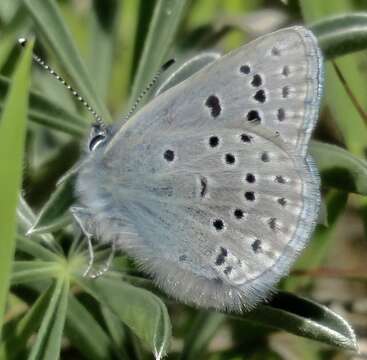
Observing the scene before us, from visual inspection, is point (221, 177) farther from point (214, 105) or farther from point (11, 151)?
point (11, 151)

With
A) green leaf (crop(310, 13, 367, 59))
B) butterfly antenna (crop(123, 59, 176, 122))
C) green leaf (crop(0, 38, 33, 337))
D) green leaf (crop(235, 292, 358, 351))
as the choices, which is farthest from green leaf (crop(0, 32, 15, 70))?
green leaf (crop(0, 38, 33, 337))

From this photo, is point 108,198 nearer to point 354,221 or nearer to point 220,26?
point 220,26

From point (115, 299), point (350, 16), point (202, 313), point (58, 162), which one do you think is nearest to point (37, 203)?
point (58, 162)

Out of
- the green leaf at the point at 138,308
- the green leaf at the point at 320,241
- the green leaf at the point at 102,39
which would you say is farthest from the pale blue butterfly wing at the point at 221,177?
the green leaf at the point at 102,39

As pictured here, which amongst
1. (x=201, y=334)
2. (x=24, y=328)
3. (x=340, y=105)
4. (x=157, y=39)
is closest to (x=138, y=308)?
(x=24, y=328)

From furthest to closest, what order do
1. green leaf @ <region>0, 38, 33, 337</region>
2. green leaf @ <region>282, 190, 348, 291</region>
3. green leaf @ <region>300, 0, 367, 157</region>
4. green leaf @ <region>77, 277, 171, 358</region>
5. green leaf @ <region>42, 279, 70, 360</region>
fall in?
green leaf @ <region>300, 0, 367, 157</region>
green leaf @ <region>282, 190, 348, 291</region>
green leaf @ <region>42, 279, 70, 360</region>
green leaf @ <region>77, 277, 171, 358</region>
green leaf @ <region>0, 38, 33, 337</region>

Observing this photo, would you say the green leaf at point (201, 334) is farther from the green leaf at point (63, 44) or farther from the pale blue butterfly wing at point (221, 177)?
the green leaf at point (63, 44)

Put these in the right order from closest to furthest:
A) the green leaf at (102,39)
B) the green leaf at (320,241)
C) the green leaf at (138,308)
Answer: the green leaf at (138,308) < the green leaf at (320,241) < the green leaf at (102,39)

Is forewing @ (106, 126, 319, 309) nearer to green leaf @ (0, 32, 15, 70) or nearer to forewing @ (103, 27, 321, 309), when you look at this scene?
forewing @ (103, 27, 321, 309)
